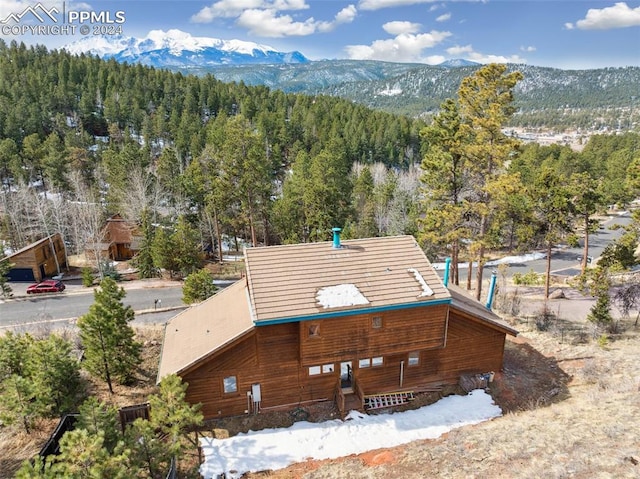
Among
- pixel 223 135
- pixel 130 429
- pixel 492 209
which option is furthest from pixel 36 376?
pixel 223 135

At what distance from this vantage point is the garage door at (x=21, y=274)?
35222 mm

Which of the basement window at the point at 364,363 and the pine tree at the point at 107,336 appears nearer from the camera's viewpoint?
the pine tree at the point at 107,336

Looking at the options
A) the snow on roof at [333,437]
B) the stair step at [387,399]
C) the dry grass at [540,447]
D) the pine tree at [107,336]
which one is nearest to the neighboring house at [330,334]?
the stair step at [387,399]

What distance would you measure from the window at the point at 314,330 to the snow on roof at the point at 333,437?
11.0ft

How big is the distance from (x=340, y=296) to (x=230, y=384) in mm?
5339

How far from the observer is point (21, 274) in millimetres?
35469

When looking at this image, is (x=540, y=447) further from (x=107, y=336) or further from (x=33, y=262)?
(x=33, y=262)

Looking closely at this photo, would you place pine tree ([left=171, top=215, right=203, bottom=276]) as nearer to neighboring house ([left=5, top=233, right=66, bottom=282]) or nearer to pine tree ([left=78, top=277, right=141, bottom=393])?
neighboring house ([left=5, top=233, right=66, bottom=282])

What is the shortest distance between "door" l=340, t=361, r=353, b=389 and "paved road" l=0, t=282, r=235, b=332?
13349 millimetres

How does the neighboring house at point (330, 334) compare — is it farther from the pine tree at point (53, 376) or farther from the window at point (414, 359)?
the pine tree at point (53, 376)

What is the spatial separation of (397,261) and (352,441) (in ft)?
23.3

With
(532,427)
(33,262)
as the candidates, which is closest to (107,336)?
(532,427)

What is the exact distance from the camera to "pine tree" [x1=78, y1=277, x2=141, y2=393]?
15.4 metres

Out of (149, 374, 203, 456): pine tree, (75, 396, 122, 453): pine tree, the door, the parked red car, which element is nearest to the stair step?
the door
